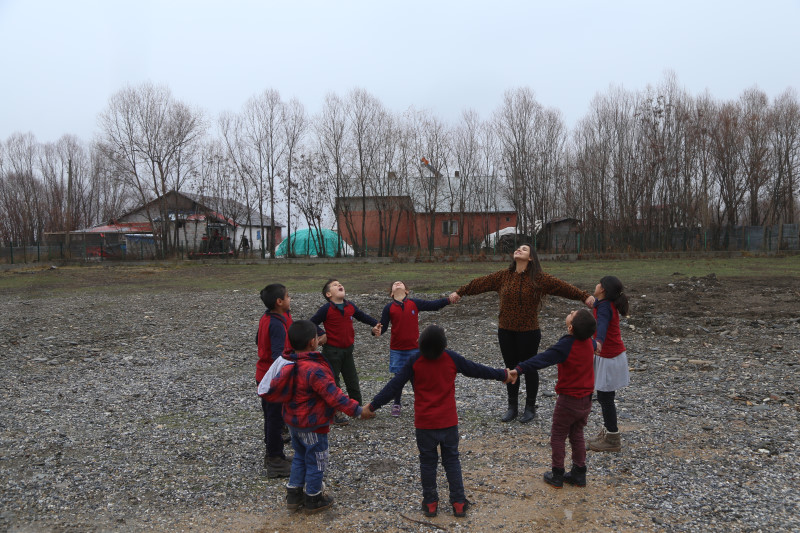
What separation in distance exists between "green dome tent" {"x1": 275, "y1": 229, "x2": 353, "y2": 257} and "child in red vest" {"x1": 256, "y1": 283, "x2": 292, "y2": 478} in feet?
147

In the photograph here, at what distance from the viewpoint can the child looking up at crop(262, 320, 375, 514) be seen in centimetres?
433

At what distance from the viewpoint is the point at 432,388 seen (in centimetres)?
426

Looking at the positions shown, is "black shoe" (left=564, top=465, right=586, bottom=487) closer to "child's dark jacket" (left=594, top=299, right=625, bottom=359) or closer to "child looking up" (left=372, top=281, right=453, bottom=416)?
"child's dark jacket" (left=594, top=299, right=625, bottom=359)

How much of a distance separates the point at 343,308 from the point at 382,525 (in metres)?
2.74

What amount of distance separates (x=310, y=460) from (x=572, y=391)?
217 centimetres

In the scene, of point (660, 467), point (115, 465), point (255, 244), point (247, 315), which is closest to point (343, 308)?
point (115, 465)

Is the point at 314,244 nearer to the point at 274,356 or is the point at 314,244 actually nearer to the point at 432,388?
the point at 274,356

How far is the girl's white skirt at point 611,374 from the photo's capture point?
5535 millimetres

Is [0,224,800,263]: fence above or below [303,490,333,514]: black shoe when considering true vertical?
above

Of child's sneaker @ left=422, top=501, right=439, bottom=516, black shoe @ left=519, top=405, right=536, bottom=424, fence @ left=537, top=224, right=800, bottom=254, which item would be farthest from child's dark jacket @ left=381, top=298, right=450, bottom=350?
fence @ left=537, top=224, right=800, bottom=254

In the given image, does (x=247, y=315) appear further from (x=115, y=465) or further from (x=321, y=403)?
(x=321, y=403)

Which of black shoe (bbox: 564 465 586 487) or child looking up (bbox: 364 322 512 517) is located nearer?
child looking up (bbox: 364 322 512 517)

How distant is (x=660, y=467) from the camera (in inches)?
200

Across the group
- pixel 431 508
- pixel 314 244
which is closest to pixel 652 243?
pixel 314 244
